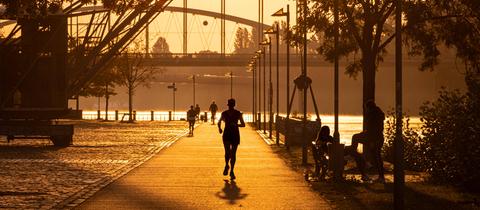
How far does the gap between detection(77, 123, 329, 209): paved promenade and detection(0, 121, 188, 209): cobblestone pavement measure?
0.44m

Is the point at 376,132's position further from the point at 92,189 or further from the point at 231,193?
the point at 92,189

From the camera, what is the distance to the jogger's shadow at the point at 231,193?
1543cm

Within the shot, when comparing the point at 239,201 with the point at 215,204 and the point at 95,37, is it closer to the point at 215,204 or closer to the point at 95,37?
the point at 215,204

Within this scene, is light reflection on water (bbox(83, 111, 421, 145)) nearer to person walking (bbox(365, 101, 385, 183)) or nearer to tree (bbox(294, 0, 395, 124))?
tree (bbox(294, 0, 395, 124))

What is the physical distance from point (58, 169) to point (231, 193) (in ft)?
22.1

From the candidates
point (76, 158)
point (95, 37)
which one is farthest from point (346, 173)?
point (95, 37)

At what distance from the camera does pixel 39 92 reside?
3456cm

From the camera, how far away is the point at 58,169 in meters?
21.8

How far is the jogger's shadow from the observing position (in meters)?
15.4

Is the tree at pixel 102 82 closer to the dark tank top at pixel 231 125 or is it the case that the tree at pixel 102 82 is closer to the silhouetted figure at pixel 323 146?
the dark tank top at pixel 231 125

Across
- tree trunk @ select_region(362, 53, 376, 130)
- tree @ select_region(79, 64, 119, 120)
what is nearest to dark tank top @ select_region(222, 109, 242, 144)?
tree trunk @ select_region(362, 53, 376, 130)

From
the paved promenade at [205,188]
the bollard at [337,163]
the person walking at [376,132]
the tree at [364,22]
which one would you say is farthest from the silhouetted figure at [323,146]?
the tree at [364,22]

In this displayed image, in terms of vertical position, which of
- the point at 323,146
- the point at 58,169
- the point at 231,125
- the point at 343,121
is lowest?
the point at 343,121

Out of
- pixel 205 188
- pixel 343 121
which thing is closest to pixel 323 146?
pixel 205 188
